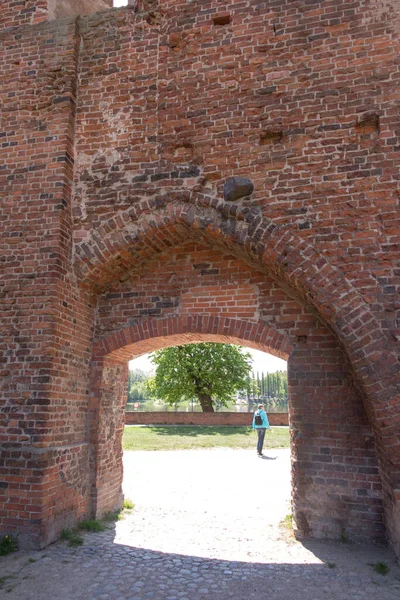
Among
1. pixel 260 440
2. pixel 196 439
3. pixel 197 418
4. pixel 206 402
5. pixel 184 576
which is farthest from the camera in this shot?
pixel 206 402

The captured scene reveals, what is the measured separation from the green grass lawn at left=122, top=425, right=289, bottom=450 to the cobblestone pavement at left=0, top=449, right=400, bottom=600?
8.09m

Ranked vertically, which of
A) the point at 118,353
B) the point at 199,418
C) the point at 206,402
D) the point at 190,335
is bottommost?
the point at 199,418

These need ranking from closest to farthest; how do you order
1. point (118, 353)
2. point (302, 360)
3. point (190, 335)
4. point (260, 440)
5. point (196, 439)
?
point (302, 360), point (190, 335), point (118, 353), point (260, 440), point (196, 439)

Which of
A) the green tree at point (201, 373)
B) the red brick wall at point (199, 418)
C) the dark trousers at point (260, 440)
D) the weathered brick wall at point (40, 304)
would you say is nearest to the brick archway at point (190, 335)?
the weathered brick wall at point (40, 304)

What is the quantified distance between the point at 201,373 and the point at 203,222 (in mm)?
19446

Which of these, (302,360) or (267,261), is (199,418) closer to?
(302,360)

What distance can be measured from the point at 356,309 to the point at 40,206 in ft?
13.9

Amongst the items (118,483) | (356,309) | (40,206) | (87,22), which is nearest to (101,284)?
(40,206)

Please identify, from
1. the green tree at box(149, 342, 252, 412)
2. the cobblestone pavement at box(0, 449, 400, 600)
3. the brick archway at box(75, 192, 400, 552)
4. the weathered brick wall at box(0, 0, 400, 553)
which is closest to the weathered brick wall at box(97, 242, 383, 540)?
the weathered brick wall at box(0, 0, 400, 553)

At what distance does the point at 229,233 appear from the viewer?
18.0 feet

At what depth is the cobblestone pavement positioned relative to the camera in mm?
3996

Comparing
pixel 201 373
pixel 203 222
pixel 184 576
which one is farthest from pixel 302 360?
pixel 201 373

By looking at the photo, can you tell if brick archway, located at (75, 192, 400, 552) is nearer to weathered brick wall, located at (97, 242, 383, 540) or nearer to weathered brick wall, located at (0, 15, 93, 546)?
weathered brick wall, located at (97, 242, 383, 540)

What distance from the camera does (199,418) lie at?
2400cm
